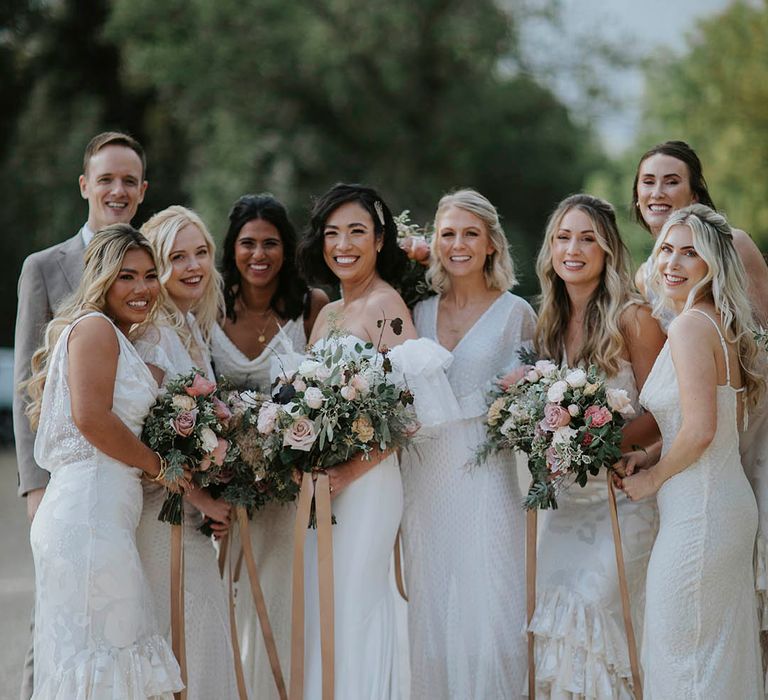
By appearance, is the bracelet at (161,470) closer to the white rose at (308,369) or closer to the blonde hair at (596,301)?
the white rose at (308,369)

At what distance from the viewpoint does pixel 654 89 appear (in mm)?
28797

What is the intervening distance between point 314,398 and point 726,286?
2.10 metres

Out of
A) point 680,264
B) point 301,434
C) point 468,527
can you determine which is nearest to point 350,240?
point 301,434

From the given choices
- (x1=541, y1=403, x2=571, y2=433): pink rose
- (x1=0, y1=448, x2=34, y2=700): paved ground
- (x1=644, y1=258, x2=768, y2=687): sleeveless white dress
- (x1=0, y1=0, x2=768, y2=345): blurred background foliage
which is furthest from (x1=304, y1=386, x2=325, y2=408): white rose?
(x1=0, y1=0, x2=768, y2=345): blurred background foliage

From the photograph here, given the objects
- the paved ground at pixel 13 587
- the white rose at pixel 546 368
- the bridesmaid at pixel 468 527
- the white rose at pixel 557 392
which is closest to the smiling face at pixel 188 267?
the bridesmaid at pixel 468 527

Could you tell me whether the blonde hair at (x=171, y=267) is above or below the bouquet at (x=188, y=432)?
above

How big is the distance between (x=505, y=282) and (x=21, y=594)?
696cm

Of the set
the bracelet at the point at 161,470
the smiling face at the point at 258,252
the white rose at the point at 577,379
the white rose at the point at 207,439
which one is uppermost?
the smiling face at the point at 258,252

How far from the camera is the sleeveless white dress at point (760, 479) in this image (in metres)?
5.48

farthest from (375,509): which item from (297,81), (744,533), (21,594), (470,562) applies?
(297,81)

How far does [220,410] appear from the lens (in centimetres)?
548

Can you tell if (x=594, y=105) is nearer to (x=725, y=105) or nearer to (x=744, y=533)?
(x=725, y=105)

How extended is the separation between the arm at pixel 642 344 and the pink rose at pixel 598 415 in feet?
1.66

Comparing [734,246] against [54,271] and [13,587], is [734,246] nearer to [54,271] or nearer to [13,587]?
[54,271]
